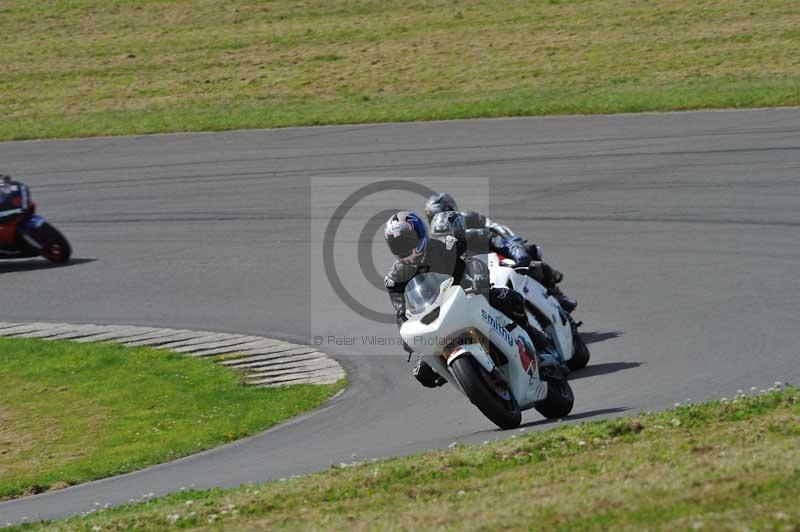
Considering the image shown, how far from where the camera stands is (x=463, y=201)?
66.3 ft

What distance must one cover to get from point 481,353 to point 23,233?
37.4ft

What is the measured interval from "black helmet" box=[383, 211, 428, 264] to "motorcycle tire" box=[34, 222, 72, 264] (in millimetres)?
10599

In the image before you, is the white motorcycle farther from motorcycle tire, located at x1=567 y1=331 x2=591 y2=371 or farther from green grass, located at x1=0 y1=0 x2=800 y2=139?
green grass, located at x1=0 y1=0 x2=800 y2=139

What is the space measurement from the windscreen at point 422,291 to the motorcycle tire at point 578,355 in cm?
256

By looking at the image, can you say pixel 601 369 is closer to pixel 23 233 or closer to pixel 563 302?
pixel 563 302

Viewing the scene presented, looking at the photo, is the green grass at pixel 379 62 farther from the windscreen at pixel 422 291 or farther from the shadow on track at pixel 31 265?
the windscreen at pixel 422 291

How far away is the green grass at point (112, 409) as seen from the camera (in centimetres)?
1080

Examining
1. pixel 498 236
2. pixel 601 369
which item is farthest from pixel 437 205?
pixel 601 369

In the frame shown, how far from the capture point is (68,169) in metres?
25.5

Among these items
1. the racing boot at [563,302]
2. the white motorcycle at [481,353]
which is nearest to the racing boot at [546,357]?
the white motorcycle at [481,353]

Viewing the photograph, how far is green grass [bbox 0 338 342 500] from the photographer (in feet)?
35.4

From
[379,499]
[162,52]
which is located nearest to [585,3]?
[162,52]

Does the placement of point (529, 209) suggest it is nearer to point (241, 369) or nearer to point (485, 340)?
point (241, 369)

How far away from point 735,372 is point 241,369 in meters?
4.96
